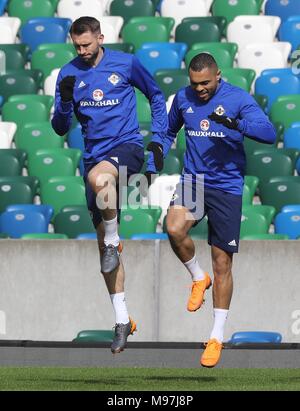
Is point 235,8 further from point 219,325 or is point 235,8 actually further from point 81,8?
point 219,325

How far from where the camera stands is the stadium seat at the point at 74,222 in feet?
46.9

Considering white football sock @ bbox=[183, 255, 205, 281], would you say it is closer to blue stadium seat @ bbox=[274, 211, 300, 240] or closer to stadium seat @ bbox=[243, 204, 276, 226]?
stadium seat @ bbox=[243, 204, 276, 226]

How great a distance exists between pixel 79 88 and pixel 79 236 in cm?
386

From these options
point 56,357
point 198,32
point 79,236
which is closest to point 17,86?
point 198,32

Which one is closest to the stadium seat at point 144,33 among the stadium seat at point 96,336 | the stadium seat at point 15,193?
→ the stadium seat at point 15,193

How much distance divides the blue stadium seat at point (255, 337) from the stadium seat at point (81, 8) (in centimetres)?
626

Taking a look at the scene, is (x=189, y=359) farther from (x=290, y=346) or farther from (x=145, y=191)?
(x=145, y=191)

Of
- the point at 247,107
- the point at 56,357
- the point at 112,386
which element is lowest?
the point at 56,357

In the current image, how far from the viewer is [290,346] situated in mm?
12188

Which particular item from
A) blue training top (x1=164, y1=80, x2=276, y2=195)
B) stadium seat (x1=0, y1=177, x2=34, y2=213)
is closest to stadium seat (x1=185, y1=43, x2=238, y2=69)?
stadium seat (x1=0, y1=177, x2=34, y2=213)

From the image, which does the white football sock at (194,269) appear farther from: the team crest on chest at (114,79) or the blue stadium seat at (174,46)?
the blue stadium seat at (174,46)

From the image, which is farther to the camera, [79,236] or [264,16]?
[264,16]

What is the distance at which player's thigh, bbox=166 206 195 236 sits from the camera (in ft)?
34.4

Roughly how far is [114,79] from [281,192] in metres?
4.69
